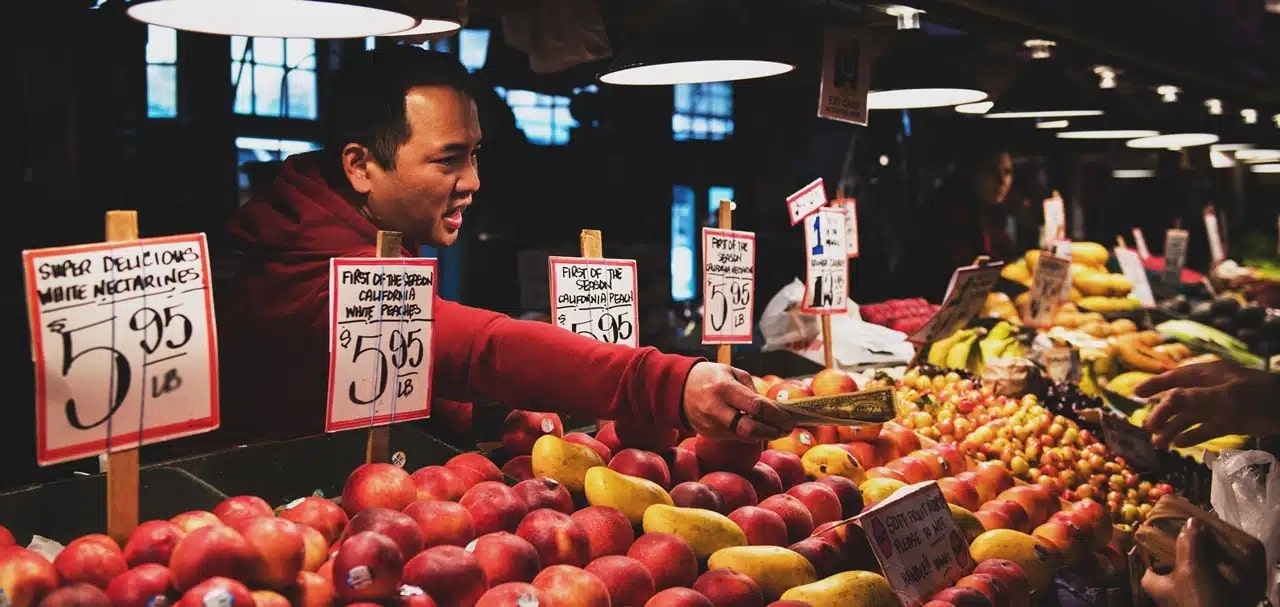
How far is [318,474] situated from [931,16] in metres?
2.40

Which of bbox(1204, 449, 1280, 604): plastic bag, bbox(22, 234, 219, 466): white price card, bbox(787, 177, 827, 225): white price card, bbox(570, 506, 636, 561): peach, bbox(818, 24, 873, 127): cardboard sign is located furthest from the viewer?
bbox(787, 177, 827, 225): white price card

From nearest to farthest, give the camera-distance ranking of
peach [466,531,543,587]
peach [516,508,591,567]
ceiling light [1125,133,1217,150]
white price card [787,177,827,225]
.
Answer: peach [466,531,543,587] → peach [516,508,591,567] → white price card [787,177,827,225] → ceiling light [1125,133,1217,150]

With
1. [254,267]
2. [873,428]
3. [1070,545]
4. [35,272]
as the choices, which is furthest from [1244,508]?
[35,272]

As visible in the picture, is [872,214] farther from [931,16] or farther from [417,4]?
[417,4]

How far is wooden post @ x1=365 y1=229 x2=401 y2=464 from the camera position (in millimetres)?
2160

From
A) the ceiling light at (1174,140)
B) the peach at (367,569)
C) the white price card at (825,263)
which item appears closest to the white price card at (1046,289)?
the ceiling light at (1174,140)

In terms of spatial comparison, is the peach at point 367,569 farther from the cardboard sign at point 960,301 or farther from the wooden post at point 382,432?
the cardboard sign at point 960,301

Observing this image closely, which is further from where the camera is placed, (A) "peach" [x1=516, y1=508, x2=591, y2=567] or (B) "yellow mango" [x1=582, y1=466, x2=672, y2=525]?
(B) "yellow mango" [x1=582, y1=466, x2=672, y2=525]

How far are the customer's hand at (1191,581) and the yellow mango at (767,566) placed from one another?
0.82 m

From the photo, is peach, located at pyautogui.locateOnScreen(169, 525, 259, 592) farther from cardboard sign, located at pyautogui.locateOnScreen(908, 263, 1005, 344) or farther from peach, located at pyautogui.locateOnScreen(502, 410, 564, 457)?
cardboard sign, located at pyautogui.locateOnScreen(908, 263, 1005, 344)

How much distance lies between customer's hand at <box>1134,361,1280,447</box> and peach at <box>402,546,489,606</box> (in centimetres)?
185

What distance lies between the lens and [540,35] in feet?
12.3

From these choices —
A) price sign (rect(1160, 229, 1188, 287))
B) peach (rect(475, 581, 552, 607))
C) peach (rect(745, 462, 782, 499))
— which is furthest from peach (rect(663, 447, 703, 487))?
price sign (rect(1160, 229, 1188, 287))

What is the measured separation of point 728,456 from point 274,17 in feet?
4.55
